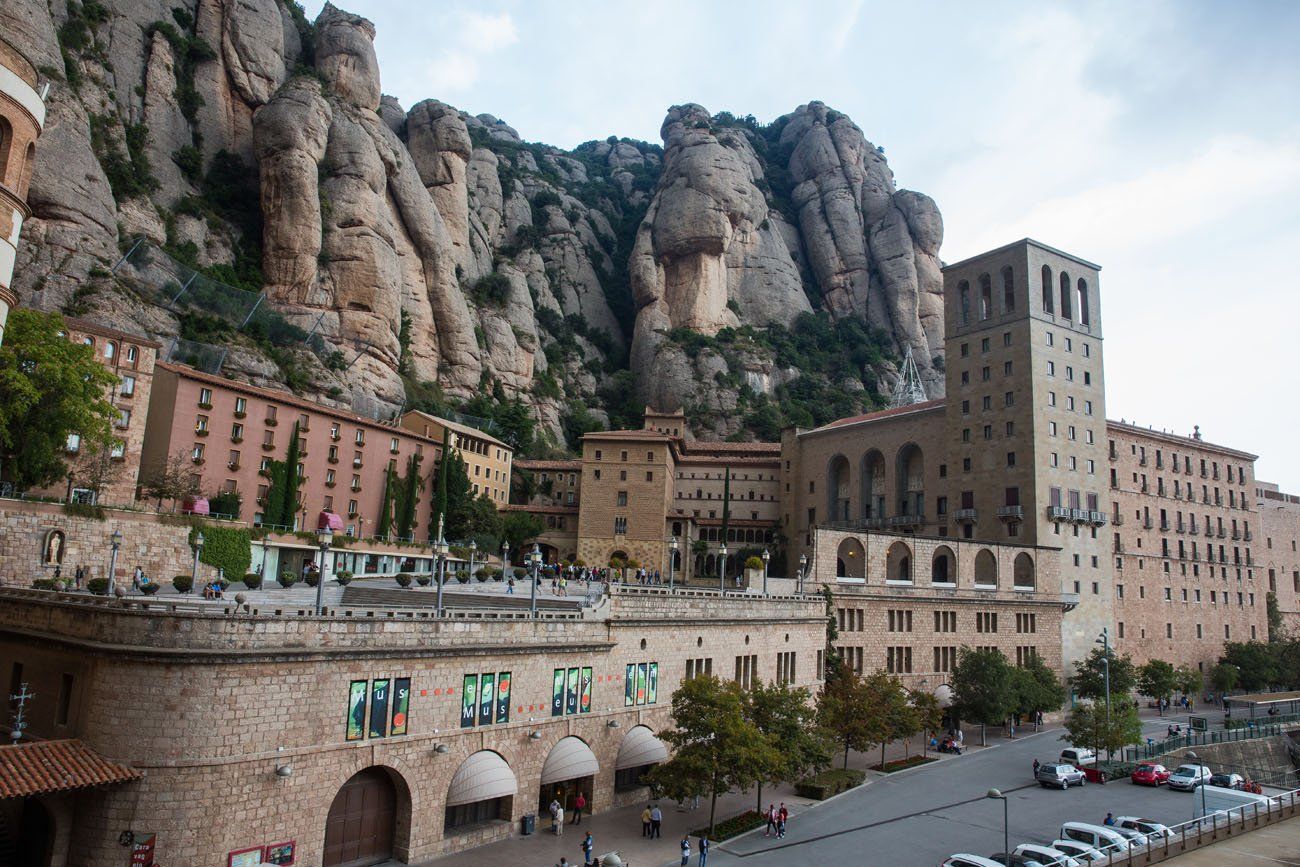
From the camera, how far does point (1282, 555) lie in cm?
8294

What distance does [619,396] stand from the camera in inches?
4205

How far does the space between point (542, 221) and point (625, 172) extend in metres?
33.4

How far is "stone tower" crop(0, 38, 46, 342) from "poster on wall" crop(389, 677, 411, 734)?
42.3 feet

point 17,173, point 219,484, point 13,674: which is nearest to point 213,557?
point 219,484

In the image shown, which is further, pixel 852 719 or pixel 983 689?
pixel 983 689

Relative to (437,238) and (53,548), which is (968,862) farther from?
(437,238)

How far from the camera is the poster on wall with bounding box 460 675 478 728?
2492 centimetres

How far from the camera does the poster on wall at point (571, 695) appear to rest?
28422mm

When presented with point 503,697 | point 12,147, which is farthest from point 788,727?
point 12,147

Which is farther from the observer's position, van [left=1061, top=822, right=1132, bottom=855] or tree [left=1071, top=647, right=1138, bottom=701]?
tree [left=1071, top=647, right=1138, bottom=701]

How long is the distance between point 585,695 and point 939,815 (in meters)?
13.9

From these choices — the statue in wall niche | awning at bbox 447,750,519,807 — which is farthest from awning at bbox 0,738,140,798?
the statue in wall niche

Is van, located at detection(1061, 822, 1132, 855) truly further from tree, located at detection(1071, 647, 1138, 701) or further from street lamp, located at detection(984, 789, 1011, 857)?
tree, located at detection(1071, 647, 1138, 701)

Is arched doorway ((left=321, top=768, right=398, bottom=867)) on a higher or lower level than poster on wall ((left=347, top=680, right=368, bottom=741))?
lower
